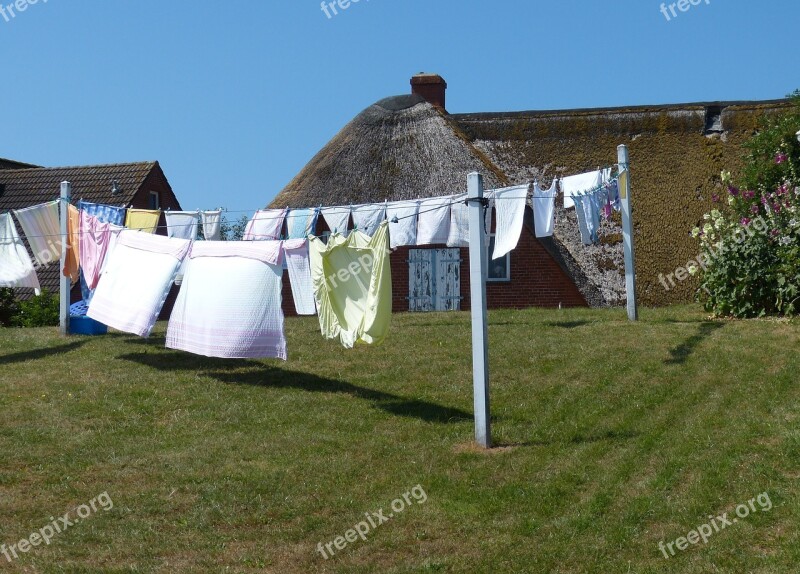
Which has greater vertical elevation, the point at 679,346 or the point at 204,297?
the point at 204,297

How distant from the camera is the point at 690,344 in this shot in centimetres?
1305

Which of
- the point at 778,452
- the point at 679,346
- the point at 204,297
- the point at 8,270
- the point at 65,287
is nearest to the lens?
the point at 778,452

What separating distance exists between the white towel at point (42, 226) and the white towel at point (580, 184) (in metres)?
8.57

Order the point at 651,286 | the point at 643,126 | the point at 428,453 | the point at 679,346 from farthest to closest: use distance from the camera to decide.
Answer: the point at 643,126
the point at 651,286
the point at 679,346
the point at 428,453

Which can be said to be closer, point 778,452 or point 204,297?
point 778,452

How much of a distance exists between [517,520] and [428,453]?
6.30ft

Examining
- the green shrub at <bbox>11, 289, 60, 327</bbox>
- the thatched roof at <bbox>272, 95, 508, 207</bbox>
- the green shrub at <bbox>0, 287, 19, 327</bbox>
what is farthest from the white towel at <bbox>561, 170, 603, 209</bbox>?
the green shrub at <bbox>0, 287, 19, 327</bbox>

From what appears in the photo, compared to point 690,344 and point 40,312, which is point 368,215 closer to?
point 690,344

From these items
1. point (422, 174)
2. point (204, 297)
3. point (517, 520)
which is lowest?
point (517, 520)

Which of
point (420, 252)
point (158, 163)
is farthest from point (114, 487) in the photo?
point (158, 163)

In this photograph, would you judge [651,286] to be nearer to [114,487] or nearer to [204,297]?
[204,297]

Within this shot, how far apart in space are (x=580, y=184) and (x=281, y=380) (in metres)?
6.06

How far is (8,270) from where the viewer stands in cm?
1476
